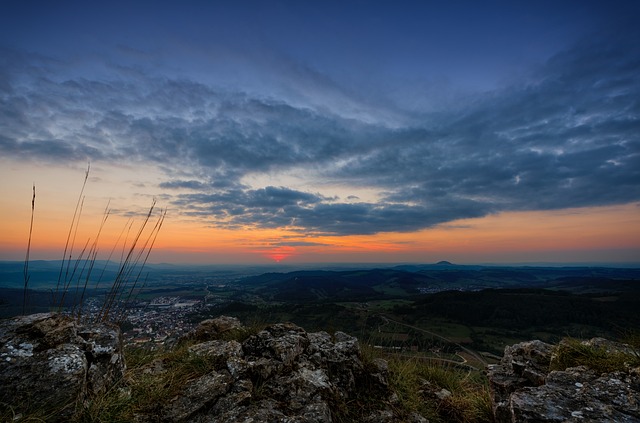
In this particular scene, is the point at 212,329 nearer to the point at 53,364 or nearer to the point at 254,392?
the point at 254,392

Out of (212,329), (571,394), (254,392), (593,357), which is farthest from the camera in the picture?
(212,329)

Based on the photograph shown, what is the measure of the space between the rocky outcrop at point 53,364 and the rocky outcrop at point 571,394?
606 centimetres

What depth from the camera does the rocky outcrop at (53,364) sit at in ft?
11.2

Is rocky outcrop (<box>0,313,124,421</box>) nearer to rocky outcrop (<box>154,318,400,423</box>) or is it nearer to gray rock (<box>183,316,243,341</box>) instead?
rocky outcrop (<box>154,318,400,423</box>)

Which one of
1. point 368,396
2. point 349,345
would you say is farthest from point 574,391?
point 349,345

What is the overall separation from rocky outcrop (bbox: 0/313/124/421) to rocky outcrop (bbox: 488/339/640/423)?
19.9 ft

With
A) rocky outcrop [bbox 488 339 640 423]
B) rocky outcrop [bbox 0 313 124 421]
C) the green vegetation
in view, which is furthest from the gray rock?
rocky outcrop [bbox 488 339 640 423]

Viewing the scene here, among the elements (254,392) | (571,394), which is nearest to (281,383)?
(254,392)

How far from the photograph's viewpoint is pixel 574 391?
432cm

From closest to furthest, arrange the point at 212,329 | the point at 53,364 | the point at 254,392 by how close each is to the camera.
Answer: the point at 53,364 → the point at 254,392 → the point at 212,329

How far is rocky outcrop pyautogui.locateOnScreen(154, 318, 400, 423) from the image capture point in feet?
14.0

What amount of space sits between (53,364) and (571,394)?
7.43 meters

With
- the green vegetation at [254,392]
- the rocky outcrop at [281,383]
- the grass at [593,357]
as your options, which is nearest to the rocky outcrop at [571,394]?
the grass at [593,357]

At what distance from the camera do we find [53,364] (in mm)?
3738
